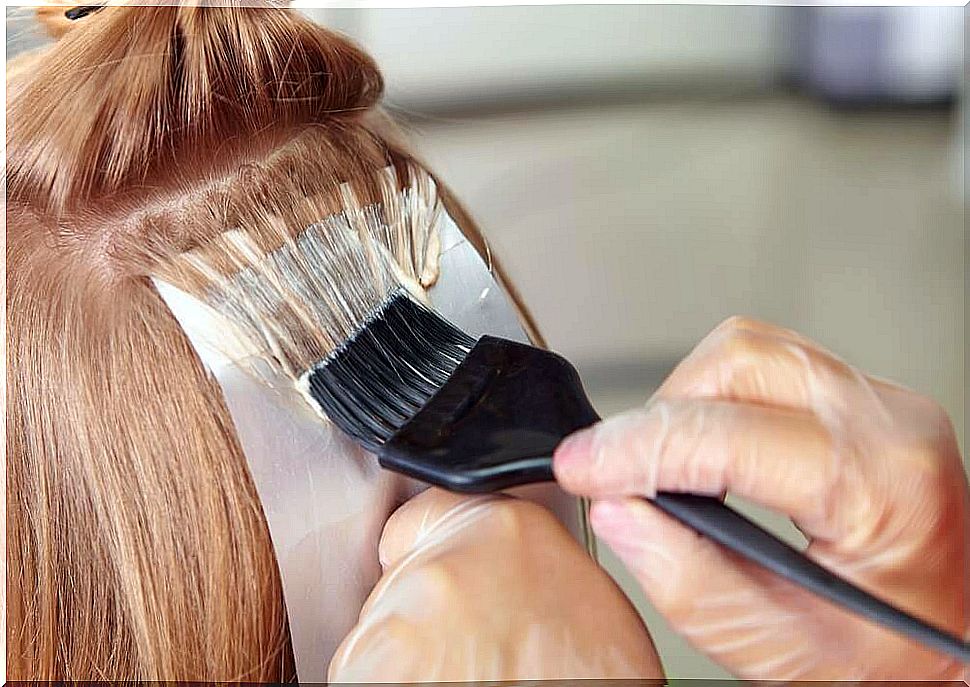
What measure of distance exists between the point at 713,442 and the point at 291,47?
367mm

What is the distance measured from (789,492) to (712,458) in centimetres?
4

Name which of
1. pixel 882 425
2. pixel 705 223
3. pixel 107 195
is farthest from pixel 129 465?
pixel 705 223

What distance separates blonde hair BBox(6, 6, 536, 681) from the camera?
1.71 feet

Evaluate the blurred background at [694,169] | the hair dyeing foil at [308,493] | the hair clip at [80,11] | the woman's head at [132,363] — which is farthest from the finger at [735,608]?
the hair clip at [80,11]

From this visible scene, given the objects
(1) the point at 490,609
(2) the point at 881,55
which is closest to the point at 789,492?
(1) the point at 490,609

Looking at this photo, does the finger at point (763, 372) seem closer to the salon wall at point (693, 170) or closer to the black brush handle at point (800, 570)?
the black brush handle at point (800, 570)

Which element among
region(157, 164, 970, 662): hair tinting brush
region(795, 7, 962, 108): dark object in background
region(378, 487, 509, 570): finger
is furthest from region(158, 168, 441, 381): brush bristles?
region(795, 7, 962, 108): dark object in background

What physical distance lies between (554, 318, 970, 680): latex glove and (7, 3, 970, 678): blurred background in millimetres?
333

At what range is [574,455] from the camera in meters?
0.42

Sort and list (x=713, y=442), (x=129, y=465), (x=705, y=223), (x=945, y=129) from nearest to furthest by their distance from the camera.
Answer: (x=713, y=442) < (x=129, y=465) < (x=945, y=129) < (x=705, y=223)

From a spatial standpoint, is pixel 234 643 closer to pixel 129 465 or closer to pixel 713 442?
pixel 129 465

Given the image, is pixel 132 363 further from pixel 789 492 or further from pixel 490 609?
pixel 789 492

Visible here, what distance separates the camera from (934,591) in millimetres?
456

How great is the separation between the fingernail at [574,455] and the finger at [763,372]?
0.07 m
